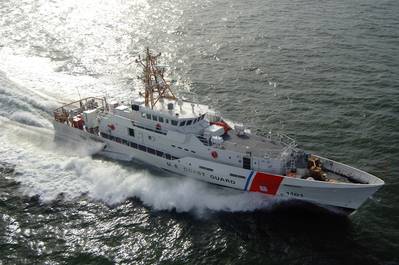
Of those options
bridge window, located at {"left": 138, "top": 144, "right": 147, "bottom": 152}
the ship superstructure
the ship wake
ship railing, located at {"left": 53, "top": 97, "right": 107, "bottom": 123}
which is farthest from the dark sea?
ship railing, located at {"left": 53, "top": 97, "right": 107, "bottom": 123}

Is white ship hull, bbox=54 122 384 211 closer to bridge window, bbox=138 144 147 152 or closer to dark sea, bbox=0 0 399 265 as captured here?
bridge window, bbox=138 144 147 152

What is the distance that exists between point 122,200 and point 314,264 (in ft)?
46.4

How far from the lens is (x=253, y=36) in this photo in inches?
2206

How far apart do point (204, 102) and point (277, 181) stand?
16.2 m

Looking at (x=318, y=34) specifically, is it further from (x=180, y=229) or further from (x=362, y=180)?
(x=180, y=229)

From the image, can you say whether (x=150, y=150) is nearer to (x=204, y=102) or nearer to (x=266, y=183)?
(x=266, y=183)

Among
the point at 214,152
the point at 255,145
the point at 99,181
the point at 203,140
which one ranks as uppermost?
the point at 203,140

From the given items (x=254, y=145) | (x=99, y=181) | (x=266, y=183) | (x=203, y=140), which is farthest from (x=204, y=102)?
(x=266, y=183)

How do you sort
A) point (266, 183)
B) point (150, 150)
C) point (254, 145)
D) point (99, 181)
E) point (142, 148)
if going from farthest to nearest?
point (142, 148) < point (150, 150) < point (99, 181) < point (254, 145) < point (266, 183)

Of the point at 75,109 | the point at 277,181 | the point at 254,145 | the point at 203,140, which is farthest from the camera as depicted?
the point at 75,109

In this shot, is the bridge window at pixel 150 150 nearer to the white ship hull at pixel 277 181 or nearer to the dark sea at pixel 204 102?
the white ship hull at pixel 277 181

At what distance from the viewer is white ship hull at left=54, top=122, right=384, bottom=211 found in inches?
1042

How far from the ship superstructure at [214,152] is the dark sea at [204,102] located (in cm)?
117

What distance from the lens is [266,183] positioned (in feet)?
92.8
